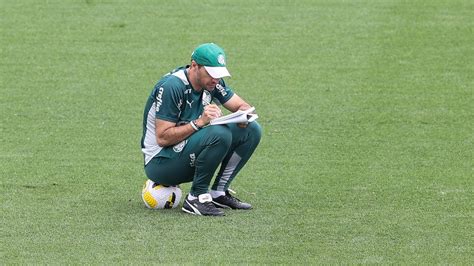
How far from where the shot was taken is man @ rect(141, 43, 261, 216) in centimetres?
813

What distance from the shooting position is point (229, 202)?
27.9ft

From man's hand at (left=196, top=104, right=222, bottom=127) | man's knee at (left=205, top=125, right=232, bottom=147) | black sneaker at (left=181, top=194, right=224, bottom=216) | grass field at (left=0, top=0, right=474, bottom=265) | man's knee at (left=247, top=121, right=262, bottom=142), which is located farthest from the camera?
man's knee at (left=247, top=121, right=262, bottom=142)

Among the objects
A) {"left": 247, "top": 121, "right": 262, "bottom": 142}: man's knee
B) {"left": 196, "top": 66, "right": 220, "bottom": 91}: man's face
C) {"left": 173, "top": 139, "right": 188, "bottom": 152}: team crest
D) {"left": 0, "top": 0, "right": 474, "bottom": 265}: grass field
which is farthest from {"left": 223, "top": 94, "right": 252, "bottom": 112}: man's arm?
{"left": 0, "top": 0, "right": 474, "bottom": 265}: grass field

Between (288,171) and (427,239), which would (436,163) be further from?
(427,239)

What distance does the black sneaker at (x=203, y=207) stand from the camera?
825cm

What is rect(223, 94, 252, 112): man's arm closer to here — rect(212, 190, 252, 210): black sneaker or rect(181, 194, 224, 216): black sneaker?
rect(212, 190, 252, 210): black sneaker

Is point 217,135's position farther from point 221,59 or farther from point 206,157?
point 221,59

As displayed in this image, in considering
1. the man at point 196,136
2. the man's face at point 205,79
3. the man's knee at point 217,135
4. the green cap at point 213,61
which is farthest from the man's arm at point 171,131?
the green cap at point 213,61

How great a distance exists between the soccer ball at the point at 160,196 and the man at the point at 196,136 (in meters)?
0.05

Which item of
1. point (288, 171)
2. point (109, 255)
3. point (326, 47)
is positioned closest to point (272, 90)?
point (326, 47)

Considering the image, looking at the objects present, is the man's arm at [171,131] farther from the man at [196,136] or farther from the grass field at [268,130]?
the grass field at [268,130]

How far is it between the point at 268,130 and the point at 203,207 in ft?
9.11

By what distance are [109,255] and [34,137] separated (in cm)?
355

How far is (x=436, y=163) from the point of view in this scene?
983 centimetres
